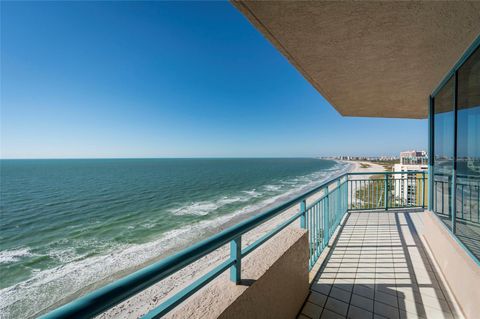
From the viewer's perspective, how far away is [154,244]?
10.6m

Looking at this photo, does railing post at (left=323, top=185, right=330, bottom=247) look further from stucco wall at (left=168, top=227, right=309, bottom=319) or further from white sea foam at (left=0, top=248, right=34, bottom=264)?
white sea foam at (left=0, top=248, right=34, bottom=264)

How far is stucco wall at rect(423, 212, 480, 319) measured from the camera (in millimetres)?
1812

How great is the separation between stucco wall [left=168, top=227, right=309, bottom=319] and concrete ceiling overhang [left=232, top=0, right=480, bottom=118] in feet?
5.88

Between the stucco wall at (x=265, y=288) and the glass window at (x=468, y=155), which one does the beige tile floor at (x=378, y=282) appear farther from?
the glass window at (x=468, y=155)

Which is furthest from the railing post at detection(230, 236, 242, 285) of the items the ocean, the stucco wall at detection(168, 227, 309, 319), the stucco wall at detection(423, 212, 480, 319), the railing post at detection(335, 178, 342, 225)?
the ocean

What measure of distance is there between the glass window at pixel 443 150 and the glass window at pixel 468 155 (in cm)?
21

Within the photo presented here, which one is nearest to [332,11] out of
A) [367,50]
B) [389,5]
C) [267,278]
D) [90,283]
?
[389,5]

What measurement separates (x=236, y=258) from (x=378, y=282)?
217 cm

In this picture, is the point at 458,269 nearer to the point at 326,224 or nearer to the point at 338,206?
the point at 326,224

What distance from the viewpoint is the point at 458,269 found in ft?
6.95

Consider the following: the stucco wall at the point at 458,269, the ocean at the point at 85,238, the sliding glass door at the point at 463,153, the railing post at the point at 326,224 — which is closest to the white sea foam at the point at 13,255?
the ocean at the point at 85,238

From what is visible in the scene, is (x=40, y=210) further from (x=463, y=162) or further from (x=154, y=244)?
(x=463, y=162)

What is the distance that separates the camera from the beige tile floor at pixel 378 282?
1994 mm

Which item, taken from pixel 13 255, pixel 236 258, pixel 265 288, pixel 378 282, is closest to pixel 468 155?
pixel 378 282
